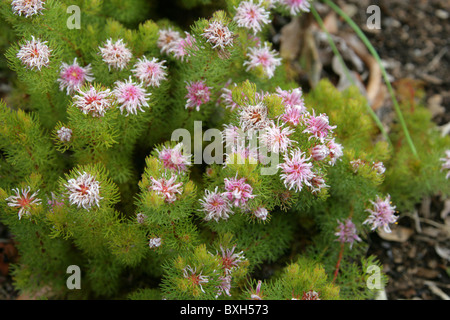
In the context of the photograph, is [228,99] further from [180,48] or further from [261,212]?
[261,212]

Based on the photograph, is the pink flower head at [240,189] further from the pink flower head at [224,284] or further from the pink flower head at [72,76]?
the pink flower head at [72,76]

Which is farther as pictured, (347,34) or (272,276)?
(347,34)

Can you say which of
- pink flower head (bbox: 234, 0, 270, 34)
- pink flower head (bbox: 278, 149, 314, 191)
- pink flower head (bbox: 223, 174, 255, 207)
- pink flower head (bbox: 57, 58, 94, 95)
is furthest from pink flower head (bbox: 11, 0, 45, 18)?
pink flower head (bbox: 278, 149, 314, 191)

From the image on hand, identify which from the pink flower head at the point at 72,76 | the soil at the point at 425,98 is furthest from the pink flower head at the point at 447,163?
the pink flower head at the point at 72,76

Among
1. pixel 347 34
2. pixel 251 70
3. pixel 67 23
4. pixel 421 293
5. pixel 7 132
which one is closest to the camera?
pixel 7 132

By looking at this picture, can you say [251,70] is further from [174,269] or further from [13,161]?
[13,161]

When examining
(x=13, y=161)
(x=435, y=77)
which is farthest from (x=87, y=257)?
(x=435, y=77)

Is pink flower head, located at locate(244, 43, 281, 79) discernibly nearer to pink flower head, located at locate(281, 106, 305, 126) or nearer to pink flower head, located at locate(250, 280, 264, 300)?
pink flower head, located at locate(281, 106, 305, 126)
